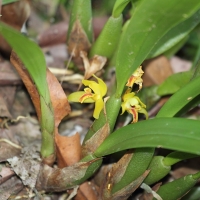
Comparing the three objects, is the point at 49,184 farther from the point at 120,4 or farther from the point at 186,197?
the point at 120,4

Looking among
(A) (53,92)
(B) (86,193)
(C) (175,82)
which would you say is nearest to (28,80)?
(A) (53,92)

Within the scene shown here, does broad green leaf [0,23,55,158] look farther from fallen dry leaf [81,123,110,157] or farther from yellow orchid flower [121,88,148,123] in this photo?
yellow orchid flower [121,88,148,123]

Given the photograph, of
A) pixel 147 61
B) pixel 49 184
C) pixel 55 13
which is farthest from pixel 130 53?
pixel 55 13

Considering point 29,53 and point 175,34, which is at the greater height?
point 29,53

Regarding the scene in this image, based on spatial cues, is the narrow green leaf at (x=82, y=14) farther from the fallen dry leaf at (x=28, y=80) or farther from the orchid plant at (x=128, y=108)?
the fallen dry leaf at (x=28, y=80)

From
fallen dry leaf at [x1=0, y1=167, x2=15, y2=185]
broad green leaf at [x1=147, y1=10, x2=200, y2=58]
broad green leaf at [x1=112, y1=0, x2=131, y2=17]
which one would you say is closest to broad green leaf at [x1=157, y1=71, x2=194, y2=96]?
broad green leaf at [x1=147, y1=10, x2=200, y2=58]

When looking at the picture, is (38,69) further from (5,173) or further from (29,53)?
(5,173)

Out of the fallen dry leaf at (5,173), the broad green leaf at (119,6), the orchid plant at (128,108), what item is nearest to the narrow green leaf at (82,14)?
the orchid plant at (128,108)
